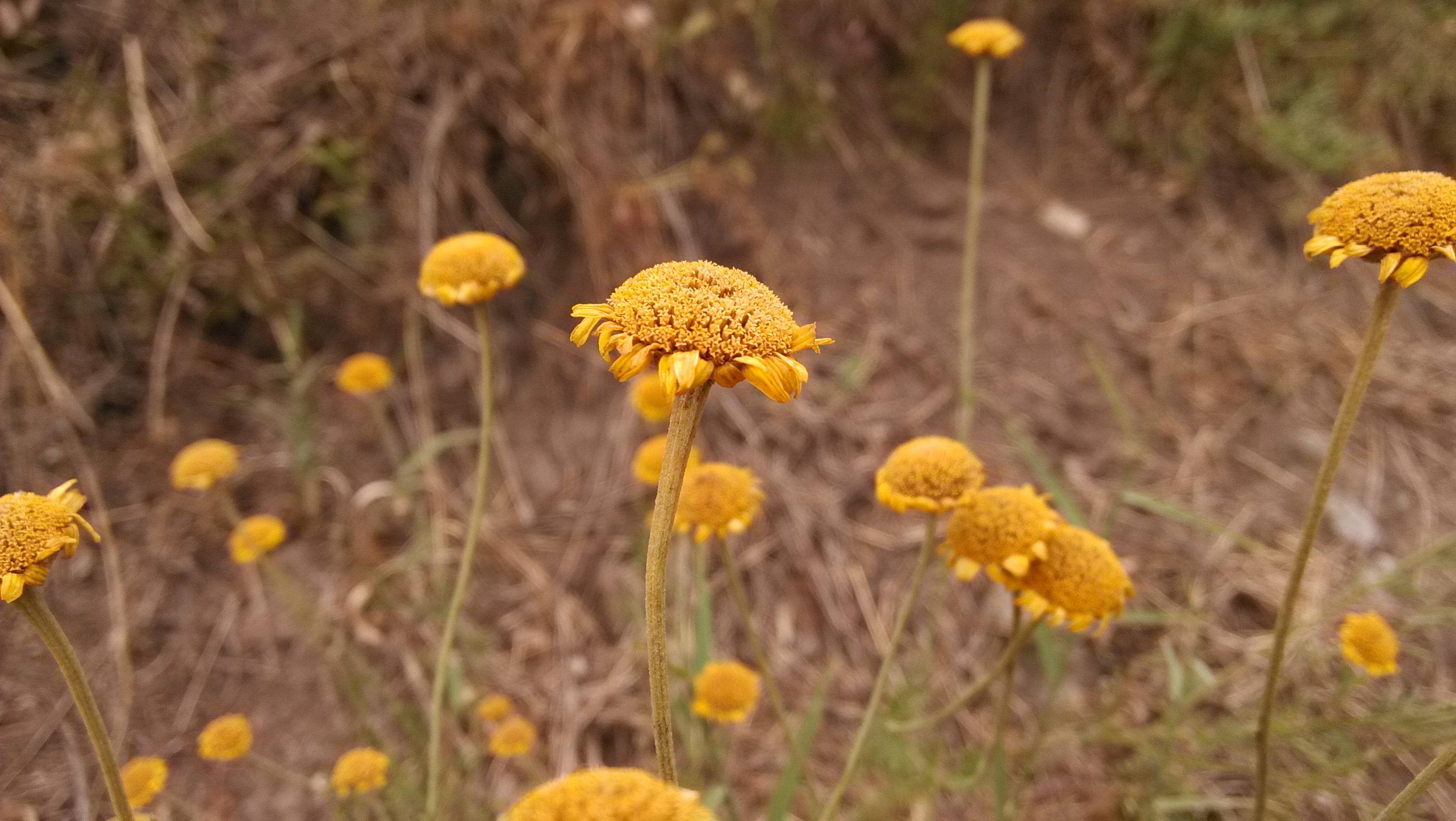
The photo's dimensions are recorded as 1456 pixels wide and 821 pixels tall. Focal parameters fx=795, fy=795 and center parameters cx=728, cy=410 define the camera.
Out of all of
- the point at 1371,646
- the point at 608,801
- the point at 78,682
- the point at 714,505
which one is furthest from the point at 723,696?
the point at 1371,646

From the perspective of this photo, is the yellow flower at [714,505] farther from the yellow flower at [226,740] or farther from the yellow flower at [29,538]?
the yellow flower at [226,740]

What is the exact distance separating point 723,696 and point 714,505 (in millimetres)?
496

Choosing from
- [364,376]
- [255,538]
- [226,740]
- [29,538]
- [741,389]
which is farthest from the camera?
[741,389]

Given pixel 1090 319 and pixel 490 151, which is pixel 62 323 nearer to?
pixel 490 151

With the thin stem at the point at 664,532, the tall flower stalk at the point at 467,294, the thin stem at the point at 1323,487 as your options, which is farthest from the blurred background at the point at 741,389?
the thin stem at the point at 664,532

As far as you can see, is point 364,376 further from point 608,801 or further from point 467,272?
point 608,801

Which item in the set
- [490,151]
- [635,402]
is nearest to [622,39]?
[490,151]

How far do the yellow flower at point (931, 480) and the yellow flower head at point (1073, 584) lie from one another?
194 millimetres

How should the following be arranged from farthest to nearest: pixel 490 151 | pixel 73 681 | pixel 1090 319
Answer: pixel 1090 319 < pixel 490 151 < pixel 73 681

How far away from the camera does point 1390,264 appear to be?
1306 mm

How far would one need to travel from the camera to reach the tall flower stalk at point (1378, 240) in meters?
1.29

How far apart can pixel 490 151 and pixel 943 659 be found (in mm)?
2562

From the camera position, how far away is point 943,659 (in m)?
2.64

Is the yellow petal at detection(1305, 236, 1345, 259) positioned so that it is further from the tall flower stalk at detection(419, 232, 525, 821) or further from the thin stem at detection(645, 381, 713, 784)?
the tall flower stalk at detection(419, 232, 525, 821)
